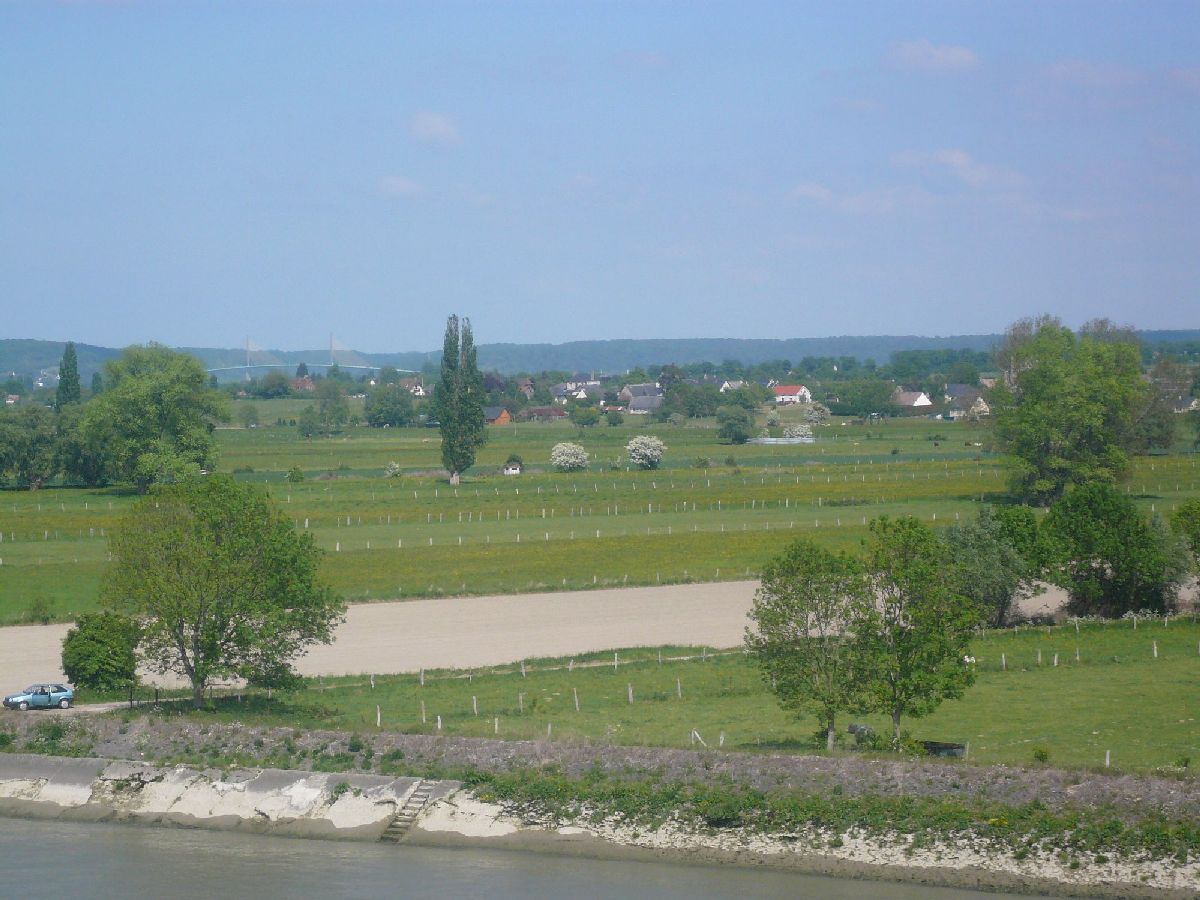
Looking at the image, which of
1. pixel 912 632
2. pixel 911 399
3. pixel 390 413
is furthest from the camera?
pixel 911 399

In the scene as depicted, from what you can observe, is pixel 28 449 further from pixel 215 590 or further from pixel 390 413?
pixel 390 413

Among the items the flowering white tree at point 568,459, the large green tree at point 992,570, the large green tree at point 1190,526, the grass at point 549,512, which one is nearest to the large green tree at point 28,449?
the grass at point 549,512

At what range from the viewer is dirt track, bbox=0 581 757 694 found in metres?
38.3

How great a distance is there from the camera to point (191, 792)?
94.1 ft

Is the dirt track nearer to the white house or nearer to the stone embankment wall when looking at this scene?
the stone embankment wall

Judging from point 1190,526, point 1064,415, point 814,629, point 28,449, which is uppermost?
point 1064,415

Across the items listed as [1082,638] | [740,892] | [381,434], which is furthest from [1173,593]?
[381,434]

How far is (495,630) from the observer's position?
43.4 m

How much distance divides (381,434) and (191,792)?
397 feet

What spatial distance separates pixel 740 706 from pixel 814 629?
17.0 ft

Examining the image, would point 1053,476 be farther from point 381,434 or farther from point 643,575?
point 381,434

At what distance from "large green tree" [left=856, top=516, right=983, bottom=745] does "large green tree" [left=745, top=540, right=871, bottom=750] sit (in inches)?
12.9

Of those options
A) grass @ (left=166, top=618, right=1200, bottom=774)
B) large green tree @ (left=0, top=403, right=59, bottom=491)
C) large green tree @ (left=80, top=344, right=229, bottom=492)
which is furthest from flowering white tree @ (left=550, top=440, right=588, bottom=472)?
grass @ (left=166, top=618, right=1200, bottom=774)

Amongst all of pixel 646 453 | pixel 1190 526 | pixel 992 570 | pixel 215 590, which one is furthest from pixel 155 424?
pixel 1190 526
